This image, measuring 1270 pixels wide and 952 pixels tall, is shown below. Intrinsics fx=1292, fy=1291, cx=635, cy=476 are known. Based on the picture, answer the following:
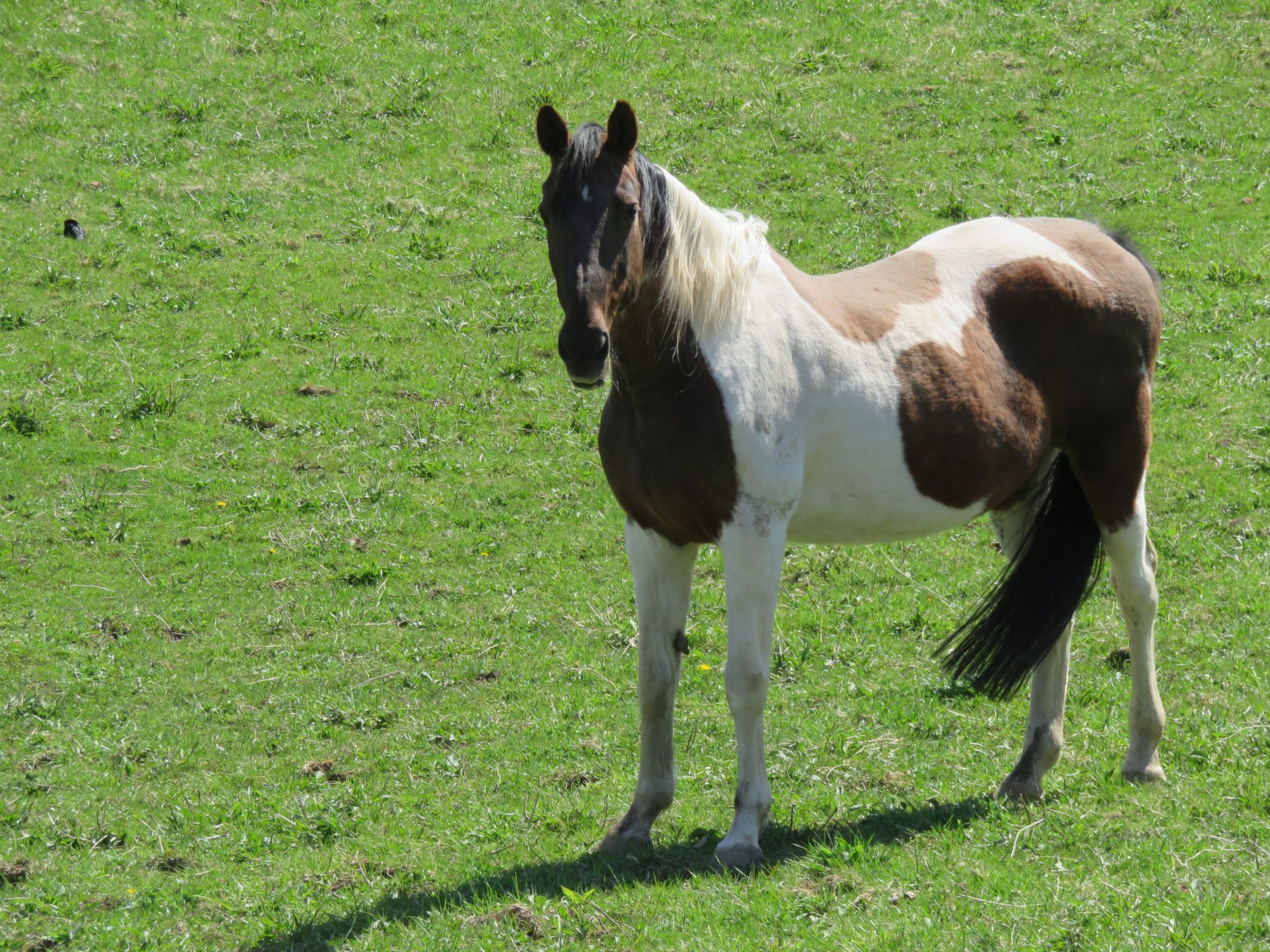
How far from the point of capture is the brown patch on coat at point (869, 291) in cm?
539

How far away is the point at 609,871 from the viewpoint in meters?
5.18

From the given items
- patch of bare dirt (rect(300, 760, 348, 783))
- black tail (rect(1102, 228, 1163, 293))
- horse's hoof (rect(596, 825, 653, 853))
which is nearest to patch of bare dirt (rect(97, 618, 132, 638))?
patch of bare dirt (rect(300, 760, 348, 783))

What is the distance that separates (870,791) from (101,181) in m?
12.1

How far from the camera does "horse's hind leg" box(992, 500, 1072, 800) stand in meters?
5.71

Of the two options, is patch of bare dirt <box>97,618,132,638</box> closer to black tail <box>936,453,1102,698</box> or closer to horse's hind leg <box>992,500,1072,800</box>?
black tail <box>936,453,1102,698</box>

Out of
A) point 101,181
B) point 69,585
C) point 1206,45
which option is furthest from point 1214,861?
point 1206,45

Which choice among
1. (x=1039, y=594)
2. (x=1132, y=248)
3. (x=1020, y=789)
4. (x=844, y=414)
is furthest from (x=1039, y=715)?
(x=1132, y=248)

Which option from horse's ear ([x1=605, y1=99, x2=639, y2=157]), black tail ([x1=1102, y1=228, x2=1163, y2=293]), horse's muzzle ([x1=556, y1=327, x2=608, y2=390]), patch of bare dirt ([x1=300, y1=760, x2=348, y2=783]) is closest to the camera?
horse's muzzle ([x1=556, y1=327, x2=608, y2=390])

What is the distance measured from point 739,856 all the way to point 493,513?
201 inches

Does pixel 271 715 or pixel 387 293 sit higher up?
pixel 387 293

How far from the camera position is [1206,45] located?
1664cm

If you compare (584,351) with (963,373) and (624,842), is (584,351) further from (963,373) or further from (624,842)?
(624,842)

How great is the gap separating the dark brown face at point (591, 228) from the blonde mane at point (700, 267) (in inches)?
8.0

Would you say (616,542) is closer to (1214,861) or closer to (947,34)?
(1214,861)
